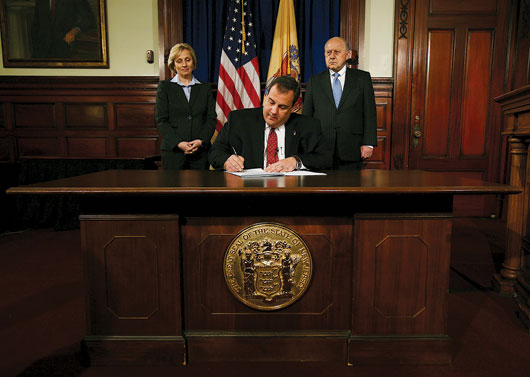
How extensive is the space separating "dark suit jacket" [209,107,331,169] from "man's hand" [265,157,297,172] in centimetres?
19

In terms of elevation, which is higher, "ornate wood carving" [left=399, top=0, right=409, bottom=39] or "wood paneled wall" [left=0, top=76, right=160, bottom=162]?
"ornate wood carving" [left=399, top=0, right=409, bottom=39]

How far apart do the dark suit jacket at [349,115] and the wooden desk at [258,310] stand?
1431 mm

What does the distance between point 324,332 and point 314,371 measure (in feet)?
0.55

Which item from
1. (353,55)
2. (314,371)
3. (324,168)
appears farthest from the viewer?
(353,55)

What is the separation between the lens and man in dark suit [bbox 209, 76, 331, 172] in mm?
2203

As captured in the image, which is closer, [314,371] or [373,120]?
[314,371]

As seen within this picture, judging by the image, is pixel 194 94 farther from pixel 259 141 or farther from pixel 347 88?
pixel 347 88

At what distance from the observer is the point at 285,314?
159 centimetres

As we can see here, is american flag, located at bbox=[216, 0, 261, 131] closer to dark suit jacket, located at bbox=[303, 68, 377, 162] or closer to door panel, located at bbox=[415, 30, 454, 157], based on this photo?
dark suit jacket, located at bbox=[303, 68, 377, 162]

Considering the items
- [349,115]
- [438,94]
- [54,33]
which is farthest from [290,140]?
[54,33]

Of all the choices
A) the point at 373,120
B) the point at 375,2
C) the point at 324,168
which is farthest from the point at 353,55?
the point at 324,168

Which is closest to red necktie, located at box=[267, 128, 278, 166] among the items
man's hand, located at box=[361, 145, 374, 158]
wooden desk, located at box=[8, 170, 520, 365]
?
wooden desk, located at box=[8, 170, 520, 365]

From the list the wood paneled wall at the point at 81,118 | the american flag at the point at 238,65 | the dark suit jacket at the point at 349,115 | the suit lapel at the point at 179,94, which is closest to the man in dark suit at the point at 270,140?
the dark suit jacket at the point at 349,115

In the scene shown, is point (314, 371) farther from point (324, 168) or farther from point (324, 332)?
point (324, 168)
